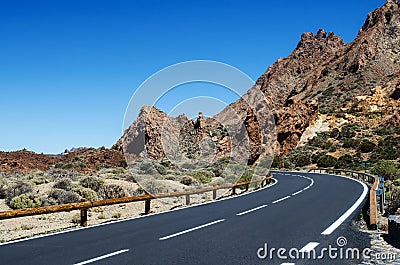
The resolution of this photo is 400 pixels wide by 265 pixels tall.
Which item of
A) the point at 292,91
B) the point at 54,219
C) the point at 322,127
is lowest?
the point at 54,219

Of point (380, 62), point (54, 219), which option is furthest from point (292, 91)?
point (54, 219)

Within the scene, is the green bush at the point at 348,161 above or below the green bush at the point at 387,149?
below

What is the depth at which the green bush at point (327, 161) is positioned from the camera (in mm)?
Result: 62062

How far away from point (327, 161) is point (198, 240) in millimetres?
55443

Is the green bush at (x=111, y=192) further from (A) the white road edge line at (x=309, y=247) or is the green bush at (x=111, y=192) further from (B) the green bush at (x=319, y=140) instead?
Answer: (B) the green bush at (x=319, y=140)

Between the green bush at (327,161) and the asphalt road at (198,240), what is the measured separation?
158 ft

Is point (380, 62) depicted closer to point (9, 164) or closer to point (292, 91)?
point (292, 91)

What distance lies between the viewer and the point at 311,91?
380 feet

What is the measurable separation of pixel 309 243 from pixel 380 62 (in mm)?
103955

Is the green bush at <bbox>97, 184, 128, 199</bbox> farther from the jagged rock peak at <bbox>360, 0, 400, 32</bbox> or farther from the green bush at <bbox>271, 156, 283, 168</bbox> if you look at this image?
the jagged rock peak at <bbox>360, 0, 400, 32</bbox>

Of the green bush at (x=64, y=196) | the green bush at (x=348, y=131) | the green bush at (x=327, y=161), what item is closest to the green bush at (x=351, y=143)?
the green bush at (x=348, y=131)

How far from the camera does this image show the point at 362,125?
3162 inches

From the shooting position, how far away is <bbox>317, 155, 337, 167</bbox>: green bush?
6206cm

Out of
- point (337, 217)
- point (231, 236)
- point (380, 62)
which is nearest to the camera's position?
point (231, 236)
